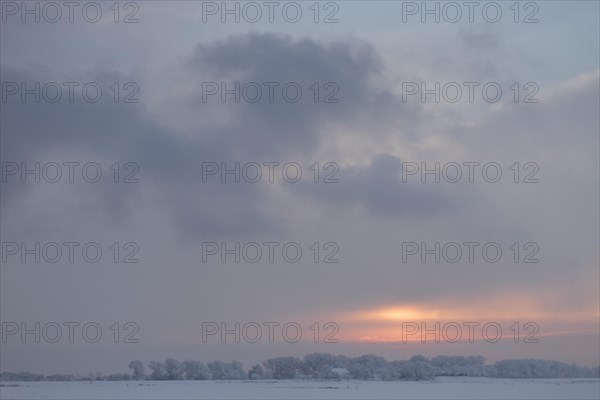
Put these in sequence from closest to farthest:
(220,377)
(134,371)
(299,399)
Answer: (299,399)
(134,371)
(220,377)

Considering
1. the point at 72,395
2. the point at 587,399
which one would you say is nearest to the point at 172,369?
the point at 72,395

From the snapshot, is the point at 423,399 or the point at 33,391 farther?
the point at 33,391

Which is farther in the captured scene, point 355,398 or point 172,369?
point 172,369

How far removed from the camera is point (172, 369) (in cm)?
5506

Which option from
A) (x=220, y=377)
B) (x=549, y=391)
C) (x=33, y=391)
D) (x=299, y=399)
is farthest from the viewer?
(x=220, y=377)

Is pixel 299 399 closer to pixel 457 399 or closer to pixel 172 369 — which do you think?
pixel 457 399

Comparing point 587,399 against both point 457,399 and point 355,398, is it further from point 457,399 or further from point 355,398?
point 355,398

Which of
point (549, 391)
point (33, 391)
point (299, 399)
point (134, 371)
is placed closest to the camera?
point (299, 399)

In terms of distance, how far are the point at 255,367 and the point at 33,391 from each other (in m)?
18.6

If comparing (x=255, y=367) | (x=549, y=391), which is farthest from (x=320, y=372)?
(x=549, y=391)

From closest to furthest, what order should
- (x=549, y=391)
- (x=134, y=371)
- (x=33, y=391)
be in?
1. (x=33, y=391)
2. (x=549, y=391)
3. (x=134, y=371)

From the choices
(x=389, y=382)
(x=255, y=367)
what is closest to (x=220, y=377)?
(x=255, y=367)

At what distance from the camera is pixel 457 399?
36.8 meters

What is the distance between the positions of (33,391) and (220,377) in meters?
19.1
